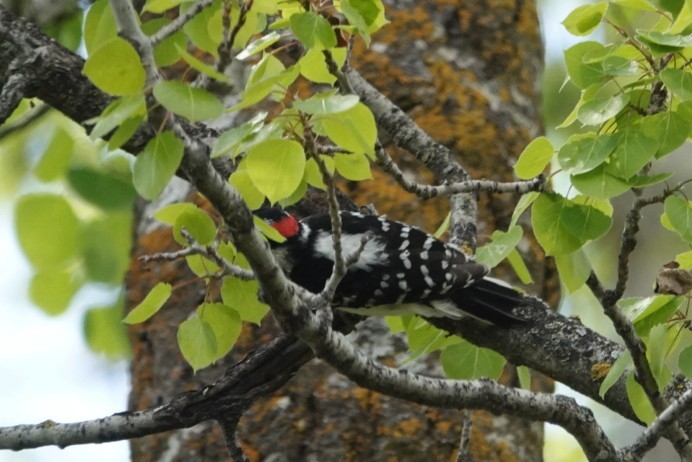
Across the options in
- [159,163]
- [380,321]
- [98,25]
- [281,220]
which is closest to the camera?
[159,163]

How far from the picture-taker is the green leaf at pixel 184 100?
151 cm

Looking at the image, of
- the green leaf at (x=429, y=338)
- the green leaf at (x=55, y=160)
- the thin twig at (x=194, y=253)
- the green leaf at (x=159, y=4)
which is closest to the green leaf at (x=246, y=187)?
the thin twig at (x=194, y=253)

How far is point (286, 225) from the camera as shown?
A: 3012 millimetres

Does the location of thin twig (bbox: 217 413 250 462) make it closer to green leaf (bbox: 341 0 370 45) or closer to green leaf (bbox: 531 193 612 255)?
green leaf (bbox: 531 193 612 255)

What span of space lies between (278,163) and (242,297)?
27.8 inches

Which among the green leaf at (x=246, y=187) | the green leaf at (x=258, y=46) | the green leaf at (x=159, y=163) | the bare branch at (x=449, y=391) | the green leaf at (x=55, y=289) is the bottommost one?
the bare branch at (x=449, y=391)

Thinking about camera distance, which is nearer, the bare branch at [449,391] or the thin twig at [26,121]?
the bare branch at [449,391]

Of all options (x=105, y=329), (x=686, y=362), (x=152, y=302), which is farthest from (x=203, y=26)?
(x=105, y=329)

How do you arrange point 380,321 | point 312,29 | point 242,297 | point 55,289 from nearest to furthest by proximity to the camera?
point 312,29 → point 242,297 → point 380,321 → point 55,289

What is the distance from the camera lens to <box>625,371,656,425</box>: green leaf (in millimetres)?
2232

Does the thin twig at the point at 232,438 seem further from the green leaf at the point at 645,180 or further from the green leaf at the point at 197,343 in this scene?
the green leaf at the point at 645,180

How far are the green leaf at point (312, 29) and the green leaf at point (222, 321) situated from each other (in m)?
0.70

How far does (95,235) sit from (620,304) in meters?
2.17

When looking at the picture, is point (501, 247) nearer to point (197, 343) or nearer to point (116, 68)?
point (197, 343)
